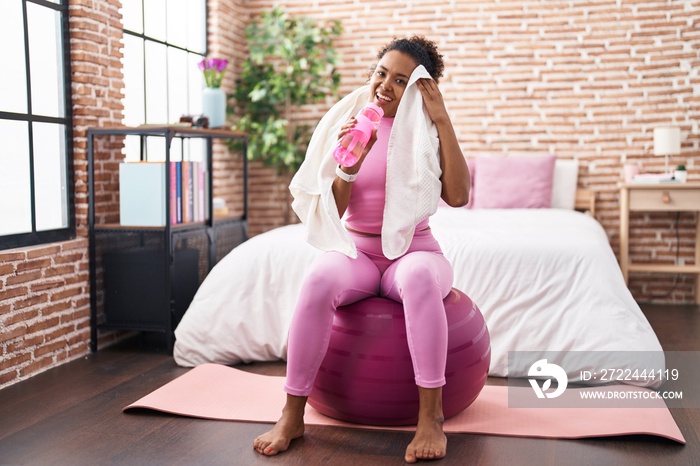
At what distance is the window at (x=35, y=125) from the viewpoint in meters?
3.17

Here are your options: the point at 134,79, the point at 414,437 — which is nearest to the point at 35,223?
the point at 134,79

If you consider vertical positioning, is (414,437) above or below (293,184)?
below

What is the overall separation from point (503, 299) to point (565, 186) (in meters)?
2.10

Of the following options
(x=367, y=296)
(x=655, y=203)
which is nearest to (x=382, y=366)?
(x=367, y=296)

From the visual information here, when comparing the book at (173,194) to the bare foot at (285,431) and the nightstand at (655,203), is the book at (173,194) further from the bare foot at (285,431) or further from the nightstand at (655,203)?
the nightstand at (655,203)

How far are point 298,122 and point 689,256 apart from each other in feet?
9.49

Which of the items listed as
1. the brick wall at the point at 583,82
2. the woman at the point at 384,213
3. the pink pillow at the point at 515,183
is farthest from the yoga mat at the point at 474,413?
the brick wall at the point at 583,82

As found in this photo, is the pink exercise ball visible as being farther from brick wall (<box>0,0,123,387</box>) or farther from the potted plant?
→ the potted plant

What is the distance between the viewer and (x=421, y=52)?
2525 mm

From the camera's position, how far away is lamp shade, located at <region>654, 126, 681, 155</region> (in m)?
4.69

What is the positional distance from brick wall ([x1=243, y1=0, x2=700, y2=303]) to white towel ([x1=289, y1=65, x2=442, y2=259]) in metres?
2.84

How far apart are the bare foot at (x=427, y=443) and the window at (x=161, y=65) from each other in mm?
2465

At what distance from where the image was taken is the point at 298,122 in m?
5.63

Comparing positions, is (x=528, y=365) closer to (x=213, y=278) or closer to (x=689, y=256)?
(x=213, y=278)
